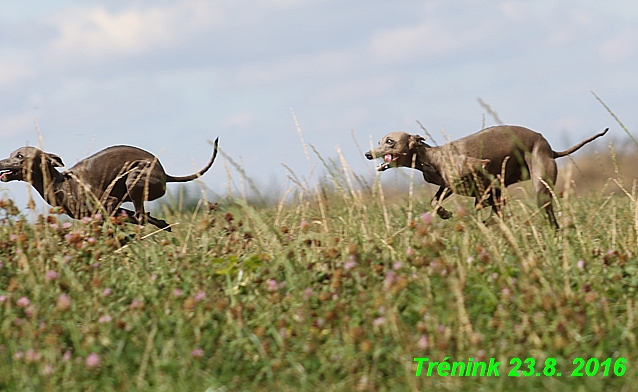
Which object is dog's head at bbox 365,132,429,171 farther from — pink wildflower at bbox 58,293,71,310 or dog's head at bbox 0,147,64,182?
pink wildflower at bbox 58,293,71,310

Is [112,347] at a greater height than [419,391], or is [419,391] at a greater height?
[112,347]

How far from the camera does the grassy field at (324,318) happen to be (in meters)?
3.58

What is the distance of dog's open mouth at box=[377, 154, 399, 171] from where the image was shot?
701 cm

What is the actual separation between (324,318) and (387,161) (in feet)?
Result: 11.3

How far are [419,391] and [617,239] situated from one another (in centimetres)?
232

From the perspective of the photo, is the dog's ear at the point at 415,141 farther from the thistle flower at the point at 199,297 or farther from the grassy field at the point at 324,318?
the thistle flower at the point at 199,297

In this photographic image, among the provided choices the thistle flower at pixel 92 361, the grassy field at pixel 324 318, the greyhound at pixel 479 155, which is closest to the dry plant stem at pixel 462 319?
the grassy field at pixel 324 318

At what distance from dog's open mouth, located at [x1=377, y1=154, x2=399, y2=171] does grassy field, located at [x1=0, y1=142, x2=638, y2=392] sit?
2244 mm

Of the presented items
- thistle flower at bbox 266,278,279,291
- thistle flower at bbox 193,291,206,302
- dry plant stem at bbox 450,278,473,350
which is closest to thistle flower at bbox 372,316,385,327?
dry plant stem at bbox 450,278,473,350

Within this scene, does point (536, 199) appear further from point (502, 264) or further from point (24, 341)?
point (24, 341)

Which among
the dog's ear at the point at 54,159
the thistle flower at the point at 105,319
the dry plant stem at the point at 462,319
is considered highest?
the dog's ear at the point at 54,159

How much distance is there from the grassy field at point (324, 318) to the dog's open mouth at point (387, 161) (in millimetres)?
2244

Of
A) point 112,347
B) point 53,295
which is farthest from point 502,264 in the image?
point 53,295

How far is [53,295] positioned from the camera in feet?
14.0
